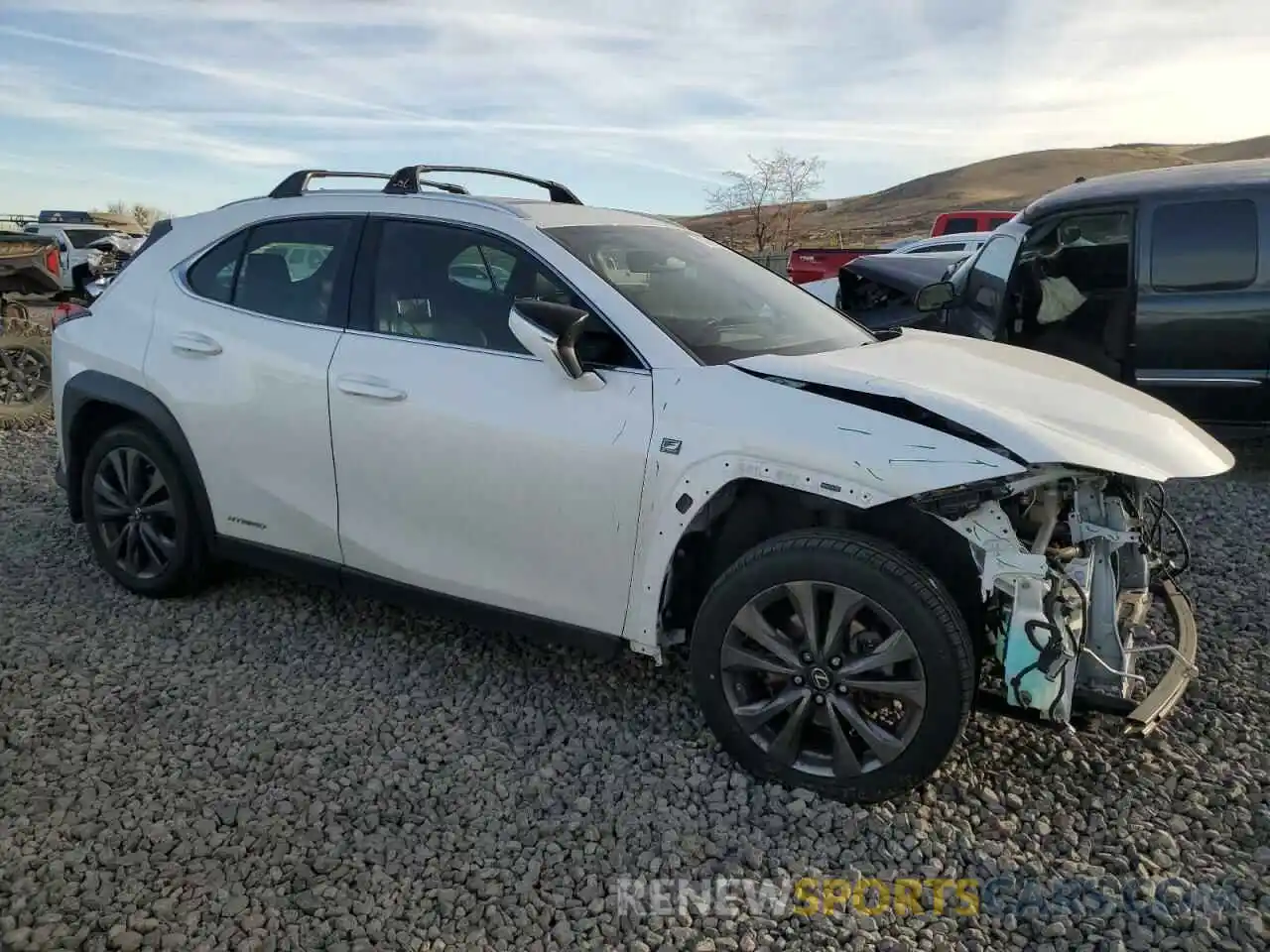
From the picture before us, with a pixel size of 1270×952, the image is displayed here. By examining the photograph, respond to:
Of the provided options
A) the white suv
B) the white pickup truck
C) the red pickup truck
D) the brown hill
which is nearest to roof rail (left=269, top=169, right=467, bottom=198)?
the white suv

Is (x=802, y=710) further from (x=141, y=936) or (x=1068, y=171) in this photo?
(x=1068, y=171)

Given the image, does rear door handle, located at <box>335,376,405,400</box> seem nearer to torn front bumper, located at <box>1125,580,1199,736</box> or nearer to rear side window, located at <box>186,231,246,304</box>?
rear side window, located at <box>186,231,246,304</box>

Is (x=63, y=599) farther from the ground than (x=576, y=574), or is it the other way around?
(x=576, y=574)

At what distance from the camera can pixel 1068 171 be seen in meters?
82.7

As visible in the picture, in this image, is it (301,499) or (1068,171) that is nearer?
(301,499)

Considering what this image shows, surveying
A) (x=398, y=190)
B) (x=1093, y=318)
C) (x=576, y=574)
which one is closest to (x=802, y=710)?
(x=576, y=574)

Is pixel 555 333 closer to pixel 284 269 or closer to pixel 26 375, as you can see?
pixel 284 269

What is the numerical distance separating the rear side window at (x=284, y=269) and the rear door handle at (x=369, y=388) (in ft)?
0.99

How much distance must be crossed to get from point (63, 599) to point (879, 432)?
374cm

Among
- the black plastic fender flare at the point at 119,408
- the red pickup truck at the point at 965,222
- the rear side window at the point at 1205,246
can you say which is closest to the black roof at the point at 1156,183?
the rear side window at the point at 1205,246

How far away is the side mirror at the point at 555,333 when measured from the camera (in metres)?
2.97

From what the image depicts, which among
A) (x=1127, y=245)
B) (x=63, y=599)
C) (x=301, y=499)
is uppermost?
→ (x=1127, y=245)

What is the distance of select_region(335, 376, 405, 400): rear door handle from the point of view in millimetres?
3429

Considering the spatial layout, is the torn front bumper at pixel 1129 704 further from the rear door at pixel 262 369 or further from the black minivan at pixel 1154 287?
the black minivan at pixel 1154 287
